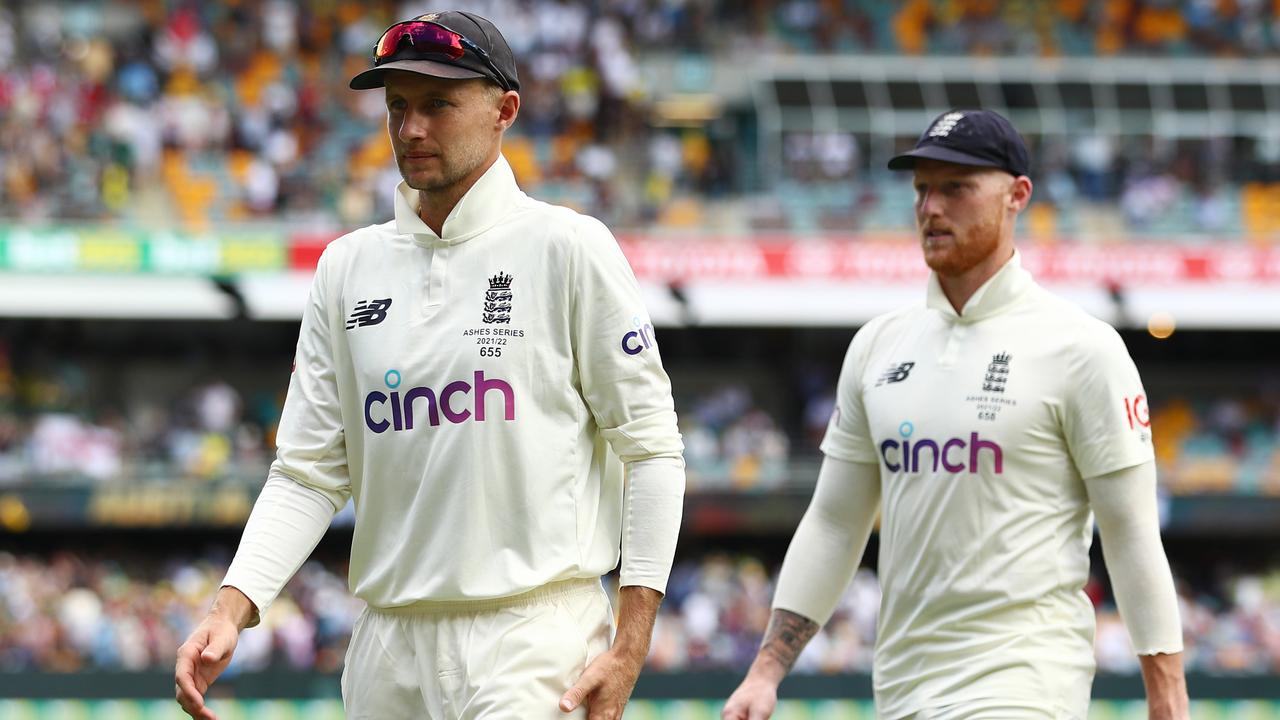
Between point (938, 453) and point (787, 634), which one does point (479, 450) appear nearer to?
point (938, 453)

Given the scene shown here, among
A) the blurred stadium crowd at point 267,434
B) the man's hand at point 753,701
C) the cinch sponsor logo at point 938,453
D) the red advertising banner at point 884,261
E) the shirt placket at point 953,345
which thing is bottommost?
the blurred stadium crowd at point 267,434

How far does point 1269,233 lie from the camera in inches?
823

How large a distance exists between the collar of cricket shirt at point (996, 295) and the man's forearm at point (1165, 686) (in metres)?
0.93

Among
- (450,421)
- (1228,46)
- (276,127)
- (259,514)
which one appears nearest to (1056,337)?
(450,421)

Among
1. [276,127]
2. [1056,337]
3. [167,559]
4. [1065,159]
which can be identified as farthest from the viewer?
[1065,159]

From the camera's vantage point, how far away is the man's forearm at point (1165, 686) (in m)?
4.14

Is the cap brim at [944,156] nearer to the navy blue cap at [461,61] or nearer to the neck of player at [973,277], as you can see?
the neck of player at [973,277]

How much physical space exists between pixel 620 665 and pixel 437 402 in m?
0.60

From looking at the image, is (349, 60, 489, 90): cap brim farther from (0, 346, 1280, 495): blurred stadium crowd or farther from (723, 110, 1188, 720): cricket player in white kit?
(0, 346, 1280, 495): blurred stadium crowd

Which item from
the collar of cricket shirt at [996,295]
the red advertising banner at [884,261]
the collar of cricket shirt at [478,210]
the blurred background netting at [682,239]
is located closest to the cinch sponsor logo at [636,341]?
the collar of cricket shirt at [478,210]

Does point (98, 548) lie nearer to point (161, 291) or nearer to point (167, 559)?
point (167, 559)

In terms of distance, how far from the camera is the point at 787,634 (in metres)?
4.66

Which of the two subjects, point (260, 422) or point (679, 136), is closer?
point (260, 422)

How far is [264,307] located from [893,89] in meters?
8.92
